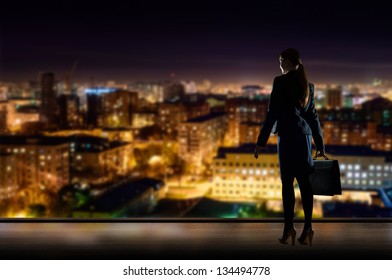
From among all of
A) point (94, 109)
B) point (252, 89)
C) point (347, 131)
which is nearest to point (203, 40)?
point (252, 89)

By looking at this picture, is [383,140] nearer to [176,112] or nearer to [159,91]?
[176,112]

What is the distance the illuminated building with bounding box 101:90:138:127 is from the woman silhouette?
18054mm

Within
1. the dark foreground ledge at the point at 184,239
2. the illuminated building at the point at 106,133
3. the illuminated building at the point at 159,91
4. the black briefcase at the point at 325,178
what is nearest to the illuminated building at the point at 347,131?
the illuminated building at the point at 106,133

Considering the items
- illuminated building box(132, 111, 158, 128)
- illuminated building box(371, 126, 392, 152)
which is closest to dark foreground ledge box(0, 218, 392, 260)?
illuminated building box(371, 126, 392, 152)

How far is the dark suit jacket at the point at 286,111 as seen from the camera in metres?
1.40

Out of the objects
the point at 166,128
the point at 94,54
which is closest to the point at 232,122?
the point at 166,128

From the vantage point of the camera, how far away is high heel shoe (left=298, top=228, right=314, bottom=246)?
1468 mm

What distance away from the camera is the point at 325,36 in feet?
18.0

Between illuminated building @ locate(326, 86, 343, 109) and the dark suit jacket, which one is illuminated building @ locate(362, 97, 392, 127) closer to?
illuminated building @ locate(326, 86, 343, 109)

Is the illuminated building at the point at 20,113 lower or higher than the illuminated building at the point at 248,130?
higher

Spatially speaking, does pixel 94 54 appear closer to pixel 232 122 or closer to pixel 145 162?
pixel 145 162

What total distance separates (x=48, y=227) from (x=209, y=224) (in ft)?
1.60

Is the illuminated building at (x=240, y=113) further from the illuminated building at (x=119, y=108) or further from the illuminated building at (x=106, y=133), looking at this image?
the illuminated building at (x=119, y=108)

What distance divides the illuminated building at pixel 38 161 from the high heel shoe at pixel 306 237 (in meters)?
11.2
